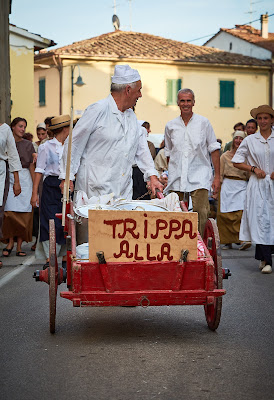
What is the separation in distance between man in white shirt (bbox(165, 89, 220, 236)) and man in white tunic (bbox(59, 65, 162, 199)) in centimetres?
205

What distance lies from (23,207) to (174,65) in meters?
35.5

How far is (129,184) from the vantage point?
7336mm

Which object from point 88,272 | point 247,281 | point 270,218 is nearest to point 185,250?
point 88,272

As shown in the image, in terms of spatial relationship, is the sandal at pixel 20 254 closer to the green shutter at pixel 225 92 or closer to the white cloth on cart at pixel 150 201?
the white cloth on cart at pixel 150 201

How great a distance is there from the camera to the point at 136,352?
538 cm

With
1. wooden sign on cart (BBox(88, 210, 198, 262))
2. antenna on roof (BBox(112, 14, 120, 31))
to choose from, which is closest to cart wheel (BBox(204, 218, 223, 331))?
wooden sign on cart (BBox(88, 210, 198, 262))

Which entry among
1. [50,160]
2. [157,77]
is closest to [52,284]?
[50,160]

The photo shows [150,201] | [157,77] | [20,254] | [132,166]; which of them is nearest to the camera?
[150,201]

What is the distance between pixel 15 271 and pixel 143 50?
38769mm

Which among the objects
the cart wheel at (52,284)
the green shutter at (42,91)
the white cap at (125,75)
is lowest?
the cart wheel at (52,284)

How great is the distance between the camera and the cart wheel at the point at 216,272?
5805 millimetres

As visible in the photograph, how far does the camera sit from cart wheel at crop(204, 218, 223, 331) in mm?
5805

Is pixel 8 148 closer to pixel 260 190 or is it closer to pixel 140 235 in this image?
pixel 260 190

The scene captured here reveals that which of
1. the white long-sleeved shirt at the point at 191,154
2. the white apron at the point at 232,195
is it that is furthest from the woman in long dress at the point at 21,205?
the white long-sleeved shirt at the point at 191,154
